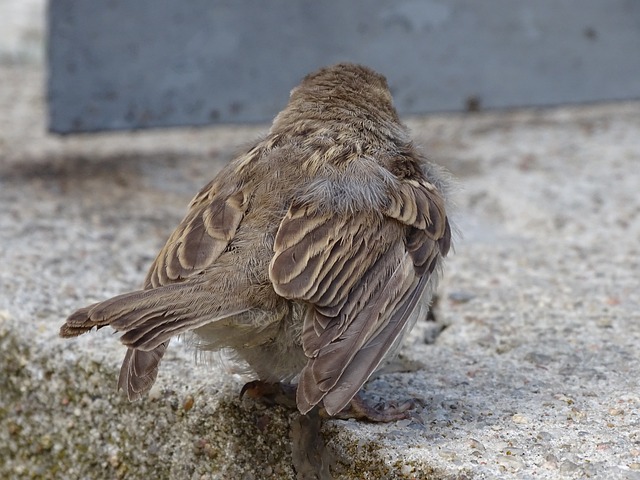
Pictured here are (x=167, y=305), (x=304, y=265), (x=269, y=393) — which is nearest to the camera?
(x=167, y=305)

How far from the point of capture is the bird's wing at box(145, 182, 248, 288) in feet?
10.2

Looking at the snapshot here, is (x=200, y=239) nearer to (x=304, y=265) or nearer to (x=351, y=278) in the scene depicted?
(x=304, y=265)

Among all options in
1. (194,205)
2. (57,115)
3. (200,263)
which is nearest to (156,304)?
(200,263)

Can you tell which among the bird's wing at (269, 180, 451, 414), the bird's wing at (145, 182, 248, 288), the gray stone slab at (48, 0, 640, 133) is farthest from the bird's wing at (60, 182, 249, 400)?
the gray stone slab at (48, 0, 640, 133)

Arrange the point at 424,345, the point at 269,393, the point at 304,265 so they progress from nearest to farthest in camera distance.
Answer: the point at 304,265
the point at 269,393
the point at 424,345

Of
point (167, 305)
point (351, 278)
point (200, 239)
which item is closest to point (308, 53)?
point (200, 239)

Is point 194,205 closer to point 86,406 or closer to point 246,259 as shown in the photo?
point 246,259

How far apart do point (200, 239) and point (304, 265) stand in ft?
1.23

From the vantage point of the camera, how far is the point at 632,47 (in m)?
6.61

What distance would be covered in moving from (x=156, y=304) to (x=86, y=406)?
94 cm

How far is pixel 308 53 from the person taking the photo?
6.26 m

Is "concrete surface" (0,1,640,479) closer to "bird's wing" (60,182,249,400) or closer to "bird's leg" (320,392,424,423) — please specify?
"bird's leg" (320,392,424,423)

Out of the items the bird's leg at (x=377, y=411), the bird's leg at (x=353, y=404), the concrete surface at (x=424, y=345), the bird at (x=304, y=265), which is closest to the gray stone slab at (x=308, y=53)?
the concrete surface at (x=424, y=345)

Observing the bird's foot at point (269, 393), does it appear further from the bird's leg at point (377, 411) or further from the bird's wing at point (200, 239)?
the bird's wing at point (200, 239)
